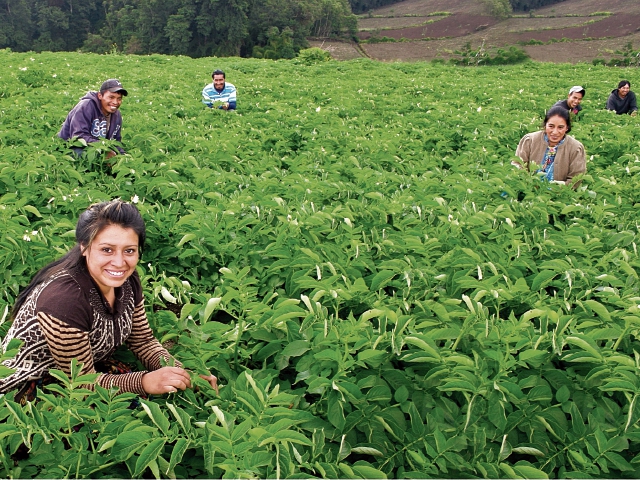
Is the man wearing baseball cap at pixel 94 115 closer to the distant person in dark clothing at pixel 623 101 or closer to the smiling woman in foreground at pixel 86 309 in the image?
Result: the smiling woman in foreground at pixel 86 309

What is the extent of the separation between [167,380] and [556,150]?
479 cm

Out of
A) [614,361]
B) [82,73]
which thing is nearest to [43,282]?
[614,361]

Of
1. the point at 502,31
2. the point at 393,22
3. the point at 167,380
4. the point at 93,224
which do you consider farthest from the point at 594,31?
the point at 167,380

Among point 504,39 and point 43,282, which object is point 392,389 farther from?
point 504,39

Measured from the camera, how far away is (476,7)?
66.0 metres

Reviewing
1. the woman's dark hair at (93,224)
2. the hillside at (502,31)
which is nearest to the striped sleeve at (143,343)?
the woman's dark hair at (93,224)

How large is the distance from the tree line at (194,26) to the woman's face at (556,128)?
151 ft

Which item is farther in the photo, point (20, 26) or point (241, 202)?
point (20, 26)

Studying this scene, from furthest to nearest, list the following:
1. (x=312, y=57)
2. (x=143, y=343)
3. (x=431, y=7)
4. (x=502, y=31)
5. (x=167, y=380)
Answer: (x=431, y=7), (x=502, y=31), (x=312, y=57), (x=143, y=343), (x=167, y=380)

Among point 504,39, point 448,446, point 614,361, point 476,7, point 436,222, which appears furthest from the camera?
point 476,7

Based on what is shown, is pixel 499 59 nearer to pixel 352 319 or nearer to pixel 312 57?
pixel 312 57

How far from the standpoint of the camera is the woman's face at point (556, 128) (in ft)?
17.3

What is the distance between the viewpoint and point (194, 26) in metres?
52.7

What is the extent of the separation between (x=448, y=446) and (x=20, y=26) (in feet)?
243
